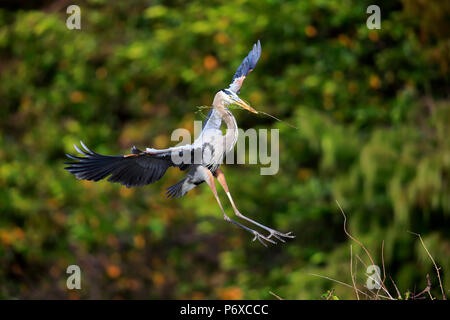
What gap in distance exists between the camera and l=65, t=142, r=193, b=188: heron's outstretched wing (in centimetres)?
129

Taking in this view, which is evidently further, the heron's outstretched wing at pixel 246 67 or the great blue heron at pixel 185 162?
the heron's outstretched wing at pixel 246 67

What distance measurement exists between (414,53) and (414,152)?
1511mm

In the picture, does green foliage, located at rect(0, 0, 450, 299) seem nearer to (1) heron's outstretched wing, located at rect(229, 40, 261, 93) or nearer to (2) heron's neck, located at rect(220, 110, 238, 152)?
(1) heron's outstretched wing, located at rect(229, 40, 261, 93)

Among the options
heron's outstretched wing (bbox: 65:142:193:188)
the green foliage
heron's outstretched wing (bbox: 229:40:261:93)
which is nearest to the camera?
heron's outstretched wing (bbox: 65:142:193:188)

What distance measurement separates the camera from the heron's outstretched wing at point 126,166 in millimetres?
1288

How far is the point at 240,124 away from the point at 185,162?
565 cm

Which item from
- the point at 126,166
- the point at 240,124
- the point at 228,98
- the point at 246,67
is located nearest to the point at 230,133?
the point at 228,98

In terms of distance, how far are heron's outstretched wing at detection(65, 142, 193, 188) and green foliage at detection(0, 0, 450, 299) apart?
152 inches

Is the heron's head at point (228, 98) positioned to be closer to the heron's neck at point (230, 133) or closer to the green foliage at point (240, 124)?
the heron's neck at point (230, 133)

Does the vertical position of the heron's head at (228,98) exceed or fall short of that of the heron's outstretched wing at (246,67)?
it falls short

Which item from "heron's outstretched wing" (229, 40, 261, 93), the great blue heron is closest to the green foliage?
"heron's outstretched wing" (229, 40, 261, 93)

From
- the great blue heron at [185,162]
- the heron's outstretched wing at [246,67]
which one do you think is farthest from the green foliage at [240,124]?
the great blue heron at [185,162]

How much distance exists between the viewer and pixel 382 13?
6.33 m

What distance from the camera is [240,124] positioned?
274 inches
